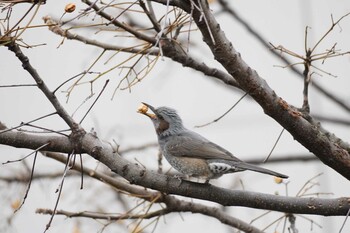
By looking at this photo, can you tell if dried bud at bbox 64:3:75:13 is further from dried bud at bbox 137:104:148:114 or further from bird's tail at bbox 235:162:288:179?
bird's tail at bbox 235:162:288:179

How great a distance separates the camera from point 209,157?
4.95 meters

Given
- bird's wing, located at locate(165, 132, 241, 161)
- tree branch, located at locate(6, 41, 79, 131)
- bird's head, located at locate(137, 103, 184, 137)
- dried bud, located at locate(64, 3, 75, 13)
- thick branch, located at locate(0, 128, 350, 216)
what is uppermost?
bird's head, located at locate(137, 103, 184, 137)

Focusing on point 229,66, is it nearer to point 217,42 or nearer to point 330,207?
point 217,42

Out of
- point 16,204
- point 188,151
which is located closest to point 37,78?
point 16,204

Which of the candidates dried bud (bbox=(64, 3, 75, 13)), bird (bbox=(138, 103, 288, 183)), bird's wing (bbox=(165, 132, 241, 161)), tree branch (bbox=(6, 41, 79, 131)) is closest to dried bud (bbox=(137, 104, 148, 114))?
bird (bbox=(138, 103, 288, 183))

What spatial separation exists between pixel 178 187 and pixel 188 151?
148 centimetres

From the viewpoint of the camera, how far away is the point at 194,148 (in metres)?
5.14

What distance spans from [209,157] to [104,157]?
1.79m

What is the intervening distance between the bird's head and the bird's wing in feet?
0.50

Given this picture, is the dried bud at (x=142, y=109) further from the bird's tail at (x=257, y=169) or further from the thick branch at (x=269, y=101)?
the thick branch at (x=269, y=101)

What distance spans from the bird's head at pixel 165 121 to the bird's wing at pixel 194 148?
0.50 ft

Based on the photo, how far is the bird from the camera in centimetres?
467

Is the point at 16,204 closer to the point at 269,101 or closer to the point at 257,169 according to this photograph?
the point at 257,169

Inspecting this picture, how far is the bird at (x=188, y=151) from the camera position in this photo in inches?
184
